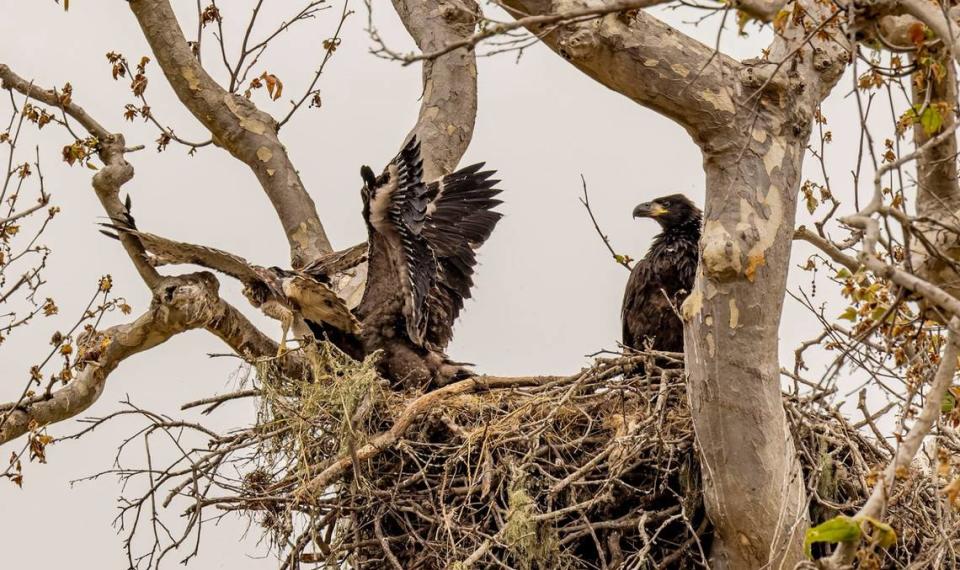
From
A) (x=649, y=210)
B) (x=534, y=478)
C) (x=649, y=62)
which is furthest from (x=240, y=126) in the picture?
(x=649, y=62)

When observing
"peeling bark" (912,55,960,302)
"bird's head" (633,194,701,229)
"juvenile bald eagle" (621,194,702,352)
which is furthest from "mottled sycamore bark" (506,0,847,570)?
"bird's head" (633,194,701,229)

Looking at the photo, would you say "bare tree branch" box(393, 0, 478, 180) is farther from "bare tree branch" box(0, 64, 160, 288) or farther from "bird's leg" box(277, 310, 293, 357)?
"bare tree branch" box(0, 64, 160, 288)

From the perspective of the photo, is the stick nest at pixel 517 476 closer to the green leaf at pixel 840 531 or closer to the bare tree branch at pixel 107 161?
the bare tree branch at pixel 107 161

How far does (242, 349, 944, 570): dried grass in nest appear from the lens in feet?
20.3

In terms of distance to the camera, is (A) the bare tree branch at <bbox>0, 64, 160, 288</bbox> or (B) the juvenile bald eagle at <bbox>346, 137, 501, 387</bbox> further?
(B) the juvenile bald eagle at <bbox>346, 137, 501, 387</bbox>

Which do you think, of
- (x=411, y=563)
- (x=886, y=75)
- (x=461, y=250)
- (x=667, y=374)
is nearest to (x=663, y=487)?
(x=667, y=374)

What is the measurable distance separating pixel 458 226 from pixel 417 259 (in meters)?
1.09

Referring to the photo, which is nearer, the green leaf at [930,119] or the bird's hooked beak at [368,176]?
the green leaf at [930,119]

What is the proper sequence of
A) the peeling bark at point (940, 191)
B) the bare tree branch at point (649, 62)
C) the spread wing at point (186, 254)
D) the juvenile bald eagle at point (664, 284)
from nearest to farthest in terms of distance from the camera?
the bare tree branch at point (649, 62)
the peeling bark at point (940, 191)
the spread wing at point (186, 254)
the juvenile bald eagle at point (664, 284)

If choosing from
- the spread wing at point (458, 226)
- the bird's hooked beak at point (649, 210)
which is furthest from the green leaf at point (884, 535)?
the spread wing at point (458, 226)

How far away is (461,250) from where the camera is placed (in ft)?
29.2

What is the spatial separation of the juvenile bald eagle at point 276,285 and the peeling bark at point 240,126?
70 cm

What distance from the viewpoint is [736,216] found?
5.15 meters

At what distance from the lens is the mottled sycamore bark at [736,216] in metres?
5.09
